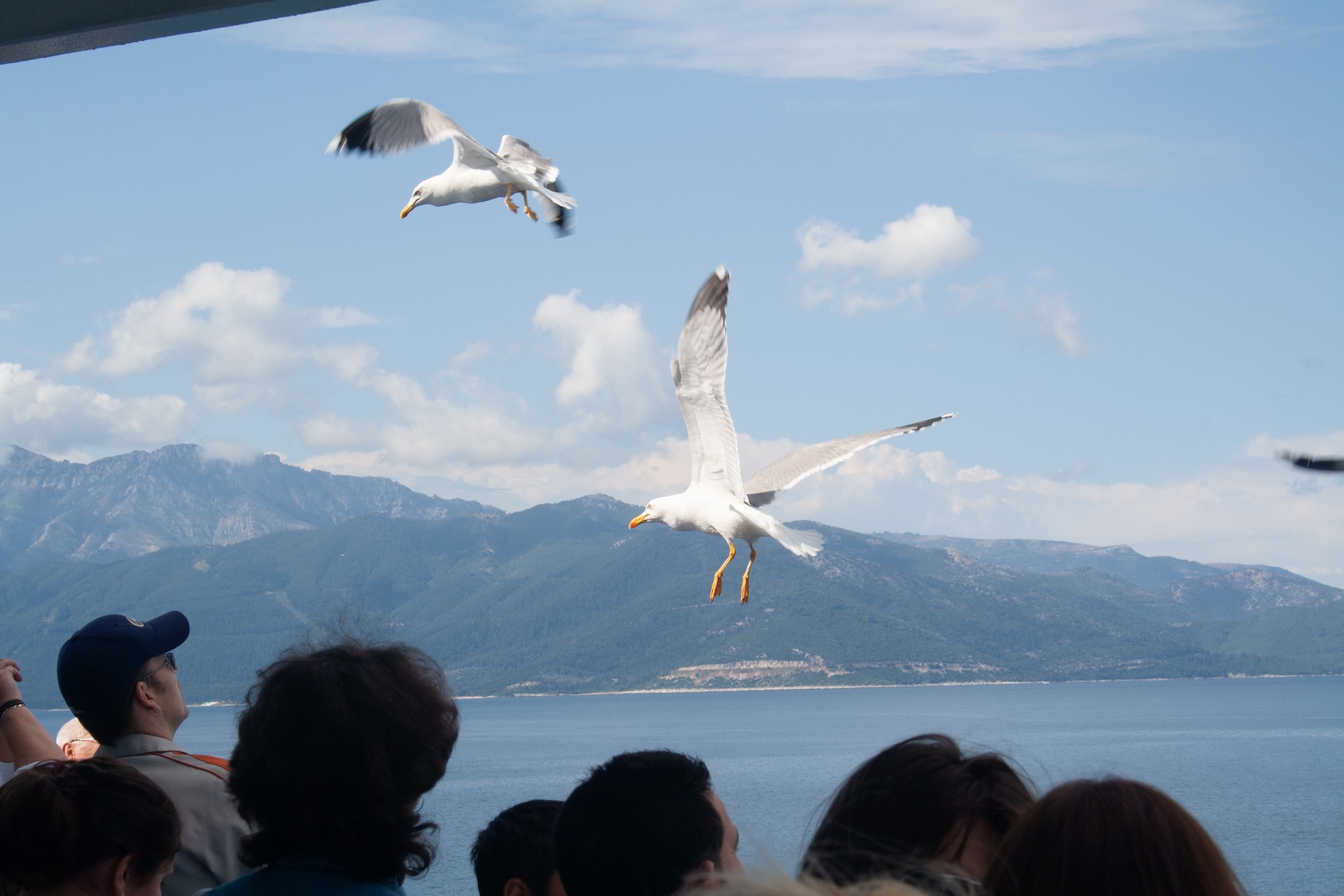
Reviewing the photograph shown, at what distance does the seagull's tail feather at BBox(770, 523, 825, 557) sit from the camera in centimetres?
364

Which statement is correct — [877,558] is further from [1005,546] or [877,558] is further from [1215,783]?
[1215,783]

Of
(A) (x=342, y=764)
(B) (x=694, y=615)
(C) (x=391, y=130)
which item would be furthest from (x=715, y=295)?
(B) (x=694, y=615)

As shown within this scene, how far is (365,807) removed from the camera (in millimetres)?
2023

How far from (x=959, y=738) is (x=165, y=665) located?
1.77 metres

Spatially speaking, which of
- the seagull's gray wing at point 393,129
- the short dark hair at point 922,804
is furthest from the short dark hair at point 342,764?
the seagull's gray wing at point 393,129

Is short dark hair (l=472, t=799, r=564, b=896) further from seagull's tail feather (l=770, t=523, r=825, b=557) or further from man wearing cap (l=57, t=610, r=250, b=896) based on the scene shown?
seagull's tail feather (l=770, t=523, r=825, b=557)

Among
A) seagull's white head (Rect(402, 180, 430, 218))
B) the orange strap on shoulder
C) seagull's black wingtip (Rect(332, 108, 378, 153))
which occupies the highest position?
seagull's black wingtip (Rect(332, 108, 378, 153))

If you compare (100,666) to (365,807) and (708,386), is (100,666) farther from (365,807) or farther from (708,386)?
(708,386)

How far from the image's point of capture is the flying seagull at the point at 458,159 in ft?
13.4

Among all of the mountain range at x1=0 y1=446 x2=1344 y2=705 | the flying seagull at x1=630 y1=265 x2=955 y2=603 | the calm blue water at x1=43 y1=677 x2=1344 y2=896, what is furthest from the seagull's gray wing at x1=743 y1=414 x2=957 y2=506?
the mountain range at x1=0 y1=446 x2=1344 y2=705

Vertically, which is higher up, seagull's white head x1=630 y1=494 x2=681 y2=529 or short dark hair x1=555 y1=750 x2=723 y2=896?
seagull's white head x1=630 y1=494 x2=681 y2=529

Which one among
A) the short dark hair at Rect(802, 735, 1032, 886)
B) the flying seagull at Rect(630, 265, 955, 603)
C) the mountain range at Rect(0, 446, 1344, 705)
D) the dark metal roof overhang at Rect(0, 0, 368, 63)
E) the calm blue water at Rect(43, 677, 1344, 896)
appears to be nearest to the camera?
the short dark hair at Rect(802, 735, 1032, 886)

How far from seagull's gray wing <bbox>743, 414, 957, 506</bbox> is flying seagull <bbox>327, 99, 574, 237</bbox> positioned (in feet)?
3.99

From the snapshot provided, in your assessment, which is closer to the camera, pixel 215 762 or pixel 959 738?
pixel 959 738
